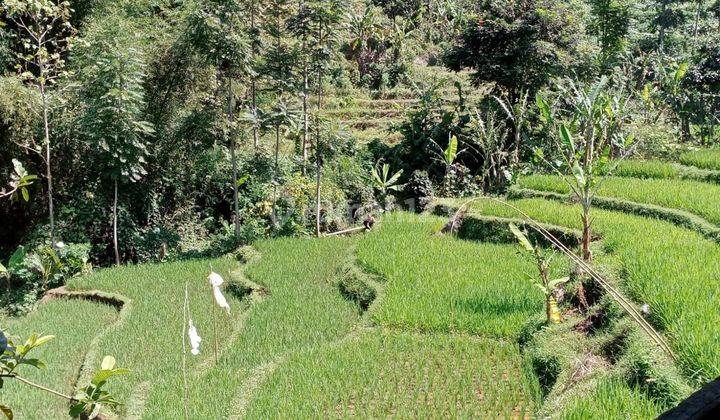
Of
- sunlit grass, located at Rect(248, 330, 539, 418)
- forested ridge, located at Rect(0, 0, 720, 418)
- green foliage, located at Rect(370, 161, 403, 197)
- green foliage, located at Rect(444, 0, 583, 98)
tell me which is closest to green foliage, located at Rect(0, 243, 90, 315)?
→ forested ridge, located at Rect(0, 0, 720, 418)

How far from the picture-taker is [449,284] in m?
5.86

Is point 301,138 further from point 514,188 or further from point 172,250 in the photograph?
point 514,188

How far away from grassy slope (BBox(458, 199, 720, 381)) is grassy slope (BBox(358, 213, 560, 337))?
31.6 inches

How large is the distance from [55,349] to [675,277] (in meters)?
5.46

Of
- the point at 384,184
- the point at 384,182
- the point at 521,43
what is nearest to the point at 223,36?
the point at 384,184

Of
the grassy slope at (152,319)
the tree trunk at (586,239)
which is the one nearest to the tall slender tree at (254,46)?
the grassy slope at (152,319)

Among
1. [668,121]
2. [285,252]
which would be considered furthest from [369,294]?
[668,121]

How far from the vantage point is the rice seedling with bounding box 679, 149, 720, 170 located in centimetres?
877

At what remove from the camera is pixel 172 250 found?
10.2m

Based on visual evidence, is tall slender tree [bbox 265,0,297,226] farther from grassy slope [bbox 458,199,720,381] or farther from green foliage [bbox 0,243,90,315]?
grassy slope [bbox 458,199,720,381]

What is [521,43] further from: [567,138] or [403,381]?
[403,381]

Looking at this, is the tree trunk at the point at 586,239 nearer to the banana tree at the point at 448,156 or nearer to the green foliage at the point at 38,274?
the banana tree at the point at 448,156

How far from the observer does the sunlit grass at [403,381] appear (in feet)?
13.0

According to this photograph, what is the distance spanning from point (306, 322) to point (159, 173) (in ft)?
17.5
